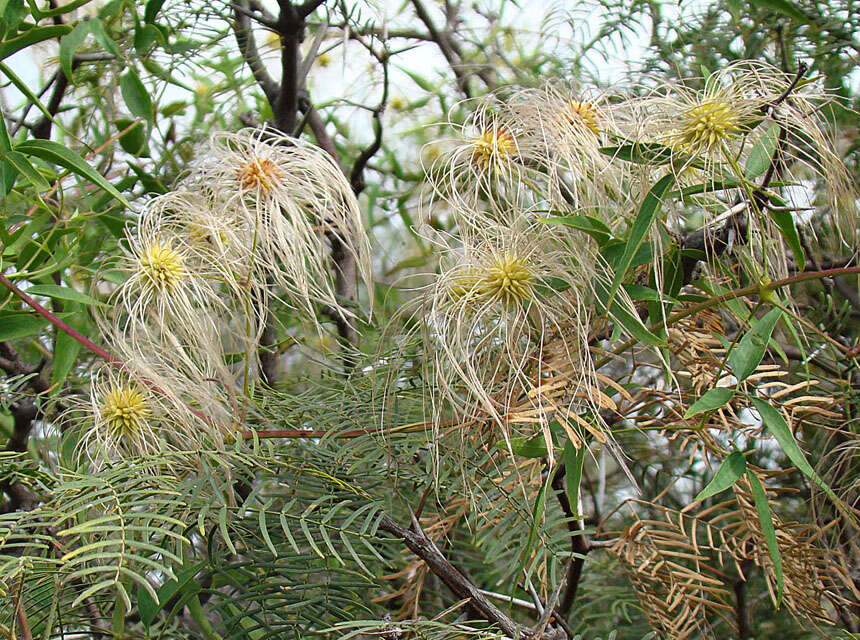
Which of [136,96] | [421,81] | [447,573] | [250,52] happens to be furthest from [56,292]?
[421,81]

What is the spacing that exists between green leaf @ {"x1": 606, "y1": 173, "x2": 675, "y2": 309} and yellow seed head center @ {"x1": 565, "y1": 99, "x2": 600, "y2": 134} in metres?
0.09

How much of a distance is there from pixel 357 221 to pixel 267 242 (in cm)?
5

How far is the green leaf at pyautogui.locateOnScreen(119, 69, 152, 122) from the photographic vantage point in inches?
17.4

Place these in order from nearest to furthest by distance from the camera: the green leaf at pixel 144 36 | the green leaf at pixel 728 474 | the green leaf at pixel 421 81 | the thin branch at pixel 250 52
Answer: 1. the green leaf at pixel 728 474
2. the green leaf at pixel 144 36
3. the thin branch at pixel 250 52
4. the green leaf at pixel 421 81

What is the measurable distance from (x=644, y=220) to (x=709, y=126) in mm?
60

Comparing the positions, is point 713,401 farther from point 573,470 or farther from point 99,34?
point 99,34

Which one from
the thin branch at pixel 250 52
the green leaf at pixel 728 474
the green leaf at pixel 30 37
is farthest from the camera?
the thin branch at pixel 250 52

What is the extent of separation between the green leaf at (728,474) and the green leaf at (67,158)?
0.81ft

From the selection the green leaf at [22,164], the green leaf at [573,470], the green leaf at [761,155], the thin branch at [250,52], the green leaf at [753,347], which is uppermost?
the thin branch at [250,52]

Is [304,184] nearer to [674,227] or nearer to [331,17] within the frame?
[674,227]

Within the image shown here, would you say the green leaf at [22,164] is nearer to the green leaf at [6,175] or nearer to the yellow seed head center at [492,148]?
the green leaf at [6,175]

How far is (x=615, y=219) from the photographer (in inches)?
13.3

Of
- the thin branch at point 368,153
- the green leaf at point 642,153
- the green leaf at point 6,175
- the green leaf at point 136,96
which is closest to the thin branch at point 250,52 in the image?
Result: the thin branch at point 368,153

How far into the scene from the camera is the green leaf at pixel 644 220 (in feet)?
0.88
